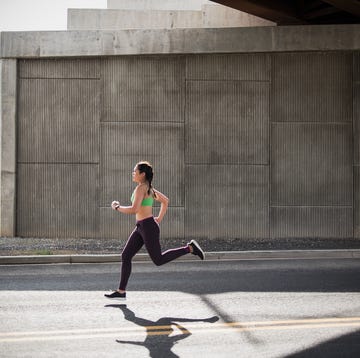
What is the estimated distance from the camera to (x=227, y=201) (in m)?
16.6

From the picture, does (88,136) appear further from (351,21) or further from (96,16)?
(351,21)

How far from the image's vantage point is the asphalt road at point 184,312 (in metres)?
6.34

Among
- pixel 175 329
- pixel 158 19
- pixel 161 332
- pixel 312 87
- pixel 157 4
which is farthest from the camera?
pixel 157 4

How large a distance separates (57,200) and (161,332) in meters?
10.0

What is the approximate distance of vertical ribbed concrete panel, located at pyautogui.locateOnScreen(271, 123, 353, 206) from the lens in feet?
54.6

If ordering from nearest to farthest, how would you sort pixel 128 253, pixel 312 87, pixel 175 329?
pixel 175 329 < pixel 128 253 < pixel 312 87

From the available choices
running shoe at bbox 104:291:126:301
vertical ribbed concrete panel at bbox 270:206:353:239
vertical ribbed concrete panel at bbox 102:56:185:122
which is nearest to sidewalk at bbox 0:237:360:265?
vertical ribbed concrete panel at bbox 270:206:353:239

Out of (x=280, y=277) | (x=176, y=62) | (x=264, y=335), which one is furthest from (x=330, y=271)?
(x=176, y=62)

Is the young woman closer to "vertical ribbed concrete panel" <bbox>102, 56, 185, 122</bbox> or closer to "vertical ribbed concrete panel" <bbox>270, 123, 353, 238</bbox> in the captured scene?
"vertical ribbed concrete panel" <bbox>102, 56, 185, 122</bbox>

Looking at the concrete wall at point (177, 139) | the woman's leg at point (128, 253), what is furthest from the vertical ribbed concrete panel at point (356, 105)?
the woman's leg at point (128, 253)

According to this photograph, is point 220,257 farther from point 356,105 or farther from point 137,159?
point 356,105

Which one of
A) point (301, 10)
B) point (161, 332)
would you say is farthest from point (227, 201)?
point (161, 332)

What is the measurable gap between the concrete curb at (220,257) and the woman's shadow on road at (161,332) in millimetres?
4664

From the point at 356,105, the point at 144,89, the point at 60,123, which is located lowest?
the point at 60,123
